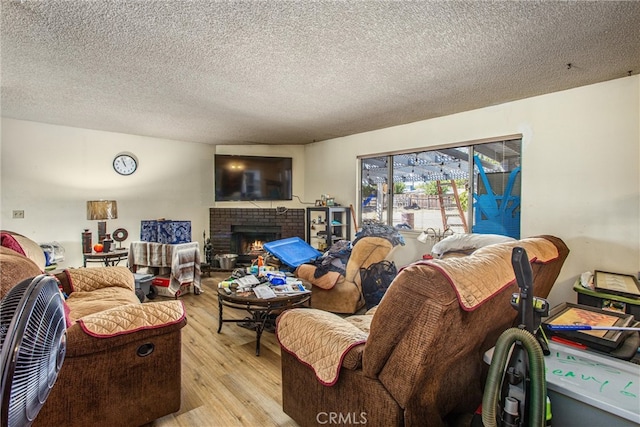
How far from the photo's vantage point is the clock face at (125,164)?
4.85m

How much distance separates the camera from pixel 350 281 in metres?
3.31

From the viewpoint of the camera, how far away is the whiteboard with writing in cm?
97

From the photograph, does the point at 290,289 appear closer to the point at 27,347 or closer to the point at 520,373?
the point at 520,373

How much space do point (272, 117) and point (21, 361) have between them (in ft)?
12.0

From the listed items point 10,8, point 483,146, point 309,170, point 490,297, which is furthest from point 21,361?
point 309,170

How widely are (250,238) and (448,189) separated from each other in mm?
3566

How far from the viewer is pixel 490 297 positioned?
119cm

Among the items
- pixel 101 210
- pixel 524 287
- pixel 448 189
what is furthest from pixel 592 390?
pixel 101 210

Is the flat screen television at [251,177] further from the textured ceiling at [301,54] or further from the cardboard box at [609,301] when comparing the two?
the cardboard box at [609,301]

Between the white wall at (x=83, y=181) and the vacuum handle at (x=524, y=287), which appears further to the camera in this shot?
the white wall at (x=83, y=181)

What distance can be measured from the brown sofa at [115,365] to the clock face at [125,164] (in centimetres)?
360

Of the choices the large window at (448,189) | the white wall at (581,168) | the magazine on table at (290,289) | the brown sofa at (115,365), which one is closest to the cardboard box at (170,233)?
the magazine on table at (290,289)

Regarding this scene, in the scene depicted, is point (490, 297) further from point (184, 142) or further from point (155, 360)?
point (184, 142)

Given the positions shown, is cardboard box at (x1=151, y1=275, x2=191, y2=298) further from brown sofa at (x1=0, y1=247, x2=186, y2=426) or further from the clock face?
brown sofa at (x1=0, y1=247, x2=186, y2=426)
